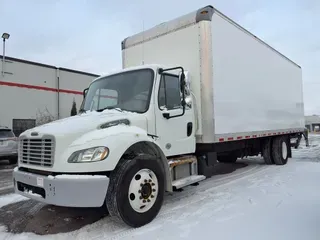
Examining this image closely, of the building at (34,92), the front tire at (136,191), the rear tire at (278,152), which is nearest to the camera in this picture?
the front tire at (136,191)

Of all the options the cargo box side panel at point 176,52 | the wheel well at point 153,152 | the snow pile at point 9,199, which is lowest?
the snow pile at point 9,199

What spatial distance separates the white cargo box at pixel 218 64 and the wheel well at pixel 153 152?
4.35ft

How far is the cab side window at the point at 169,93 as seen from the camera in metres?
5.06

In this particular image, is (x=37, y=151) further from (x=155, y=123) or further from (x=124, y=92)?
(x=155, y=123)

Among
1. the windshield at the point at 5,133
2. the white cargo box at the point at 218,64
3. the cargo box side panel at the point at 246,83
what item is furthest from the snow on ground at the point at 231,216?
the windshield at the point at 5,133

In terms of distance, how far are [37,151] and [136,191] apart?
5.09ft

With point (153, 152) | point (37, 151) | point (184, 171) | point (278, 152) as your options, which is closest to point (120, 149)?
point (153, 152)

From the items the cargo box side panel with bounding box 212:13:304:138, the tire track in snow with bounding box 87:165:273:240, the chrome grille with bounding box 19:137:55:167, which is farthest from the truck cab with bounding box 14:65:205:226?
the cargo box side panel with bounding box 212:13:304:138

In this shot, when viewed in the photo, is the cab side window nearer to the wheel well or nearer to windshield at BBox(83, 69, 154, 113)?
windshield at BBox(83, 69, 154, 113)

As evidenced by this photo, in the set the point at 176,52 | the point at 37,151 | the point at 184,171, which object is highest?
the point at 176,52

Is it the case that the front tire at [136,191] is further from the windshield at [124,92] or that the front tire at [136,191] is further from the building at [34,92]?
the building at [34,92]

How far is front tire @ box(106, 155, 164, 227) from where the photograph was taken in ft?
13.0

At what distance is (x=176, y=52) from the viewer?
620 centimetres

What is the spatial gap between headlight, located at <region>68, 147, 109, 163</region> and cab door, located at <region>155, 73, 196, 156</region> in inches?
53.1
